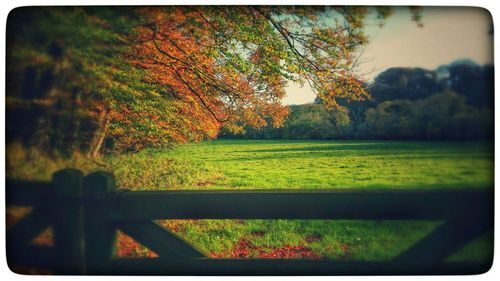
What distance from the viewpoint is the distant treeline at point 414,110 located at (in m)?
3.16

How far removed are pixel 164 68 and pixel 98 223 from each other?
6.36 feet

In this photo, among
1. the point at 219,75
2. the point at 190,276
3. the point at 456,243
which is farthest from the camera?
the point at 219,75

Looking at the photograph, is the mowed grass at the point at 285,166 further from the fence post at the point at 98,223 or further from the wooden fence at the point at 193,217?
the fence post at the point at 98,223

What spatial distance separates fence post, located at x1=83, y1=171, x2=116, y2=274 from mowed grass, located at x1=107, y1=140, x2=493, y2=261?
632 millimetres

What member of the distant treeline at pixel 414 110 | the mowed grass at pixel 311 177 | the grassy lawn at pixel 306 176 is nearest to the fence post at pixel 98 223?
the grassy lawn at pixel 306 176

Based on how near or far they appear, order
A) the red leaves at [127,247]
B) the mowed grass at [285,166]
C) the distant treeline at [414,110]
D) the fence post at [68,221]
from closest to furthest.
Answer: the fence post at [68,221]
the distant treeline at [414,110]
the red leaves at [127,247]
the mowed grass at [285,166]

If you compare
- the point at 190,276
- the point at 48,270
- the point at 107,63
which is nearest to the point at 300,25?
the point at 107,63

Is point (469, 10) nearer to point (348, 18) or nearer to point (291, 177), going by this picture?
point (348, 18)

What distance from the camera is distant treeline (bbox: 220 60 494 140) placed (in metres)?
3.16

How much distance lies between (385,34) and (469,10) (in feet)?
2.61

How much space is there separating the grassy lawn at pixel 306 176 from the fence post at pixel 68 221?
469 millimetres

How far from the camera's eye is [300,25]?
3.60 meters

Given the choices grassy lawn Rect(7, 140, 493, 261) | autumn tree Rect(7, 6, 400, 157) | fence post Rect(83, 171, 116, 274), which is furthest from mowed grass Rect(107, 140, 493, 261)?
fence post Rect(83, 171, 116, 274)

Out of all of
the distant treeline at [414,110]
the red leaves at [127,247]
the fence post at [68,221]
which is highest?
the distant treeline at [414,110]
